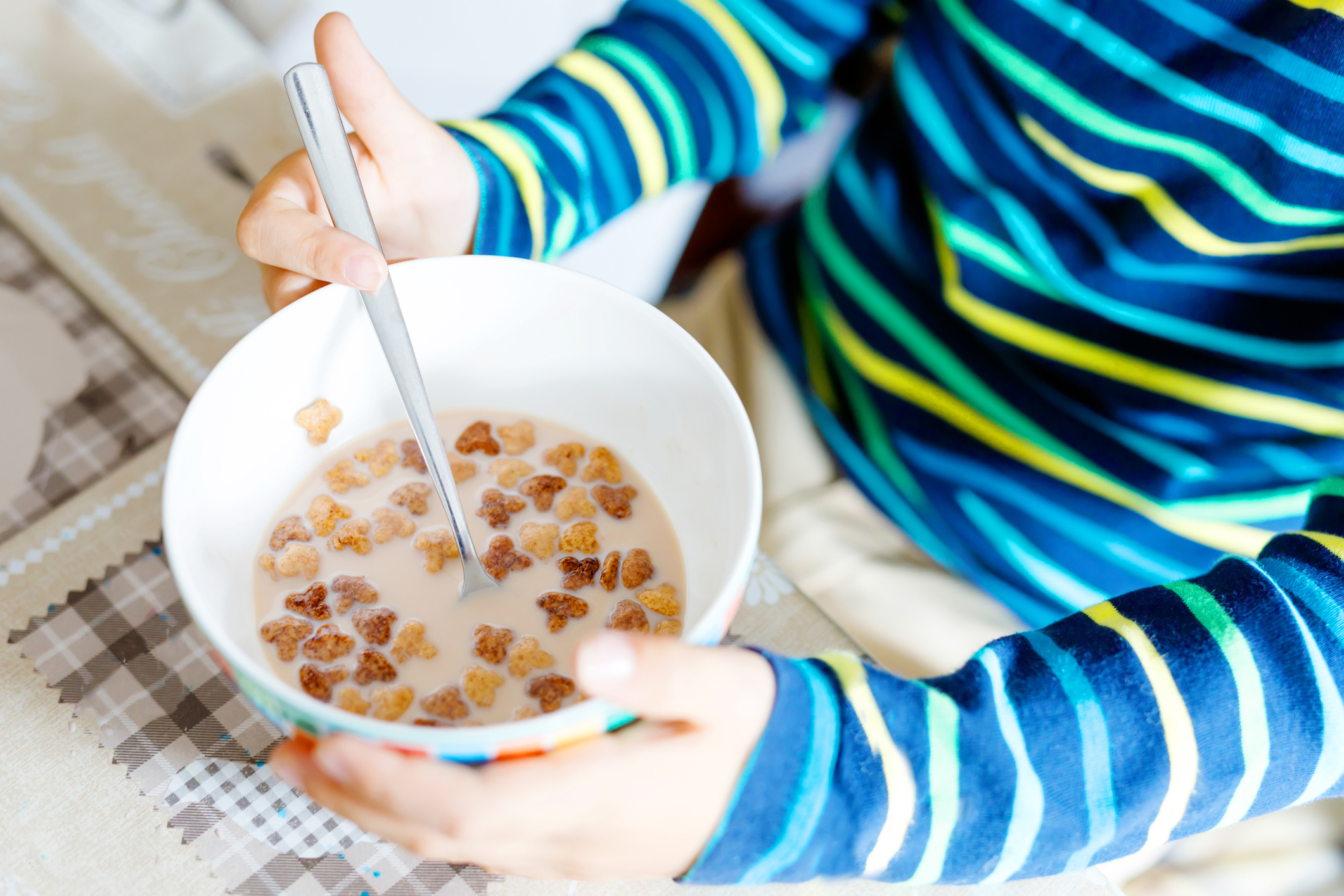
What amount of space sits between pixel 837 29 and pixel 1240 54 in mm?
276

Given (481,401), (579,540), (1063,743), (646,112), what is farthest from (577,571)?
(646,112)

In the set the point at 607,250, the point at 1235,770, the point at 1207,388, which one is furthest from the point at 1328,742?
the point at 607,250

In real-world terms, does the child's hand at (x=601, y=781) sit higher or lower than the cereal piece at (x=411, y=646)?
lower

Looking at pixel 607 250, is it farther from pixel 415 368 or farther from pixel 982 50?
pixel 415 368

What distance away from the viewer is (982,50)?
0.60 m

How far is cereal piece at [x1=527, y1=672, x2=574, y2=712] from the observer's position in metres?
0.37

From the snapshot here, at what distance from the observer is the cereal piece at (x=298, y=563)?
405mm

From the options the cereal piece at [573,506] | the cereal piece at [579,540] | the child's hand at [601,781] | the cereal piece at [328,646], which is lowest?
the child's hand at [601,781]

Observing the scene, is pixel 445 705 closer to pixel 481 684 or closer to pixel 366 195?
pixel 481 684

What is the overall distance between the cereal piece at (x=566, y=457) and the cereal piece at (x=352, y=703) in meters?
0.14

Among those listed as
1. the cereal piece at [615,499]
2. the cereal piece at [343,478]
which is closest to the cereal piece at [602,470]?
the cereal piece at [615,499]

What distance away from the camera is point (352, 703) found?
0.37 m

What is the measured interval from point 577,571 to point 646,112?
36 cm

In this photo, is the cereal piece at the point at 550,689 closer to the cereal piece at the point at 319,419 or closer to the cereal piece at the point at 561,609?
the cereal piece at the point at 561,609
